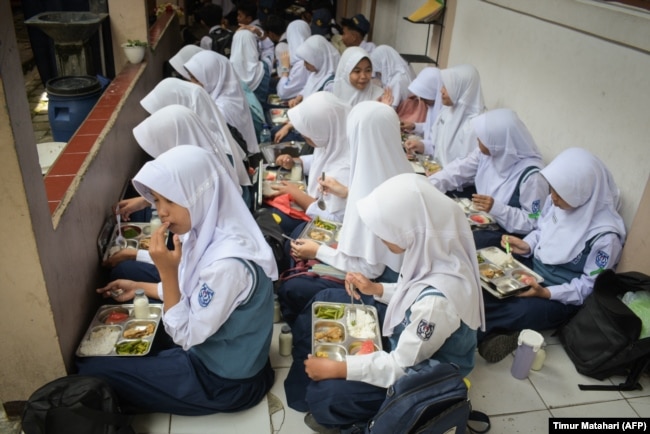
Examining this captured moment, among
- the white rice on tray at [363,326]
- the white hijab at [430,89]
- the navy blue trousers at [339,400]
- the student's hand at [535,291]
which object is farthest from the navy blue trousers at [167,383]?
the white hijab at [430,89]

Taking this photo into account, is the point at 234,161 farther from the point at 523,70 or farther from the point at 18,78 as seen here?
the point at 523,70

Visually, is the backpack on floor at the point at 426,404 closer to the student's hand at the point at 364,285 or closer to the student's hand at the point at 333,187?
the student's hand at the point at 364,285

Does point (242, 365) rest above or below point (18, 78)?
below

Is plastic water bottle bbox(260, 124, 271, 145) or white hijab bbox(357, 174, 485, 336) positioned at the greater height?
white hijab bbox(357, 174, 485, 336)

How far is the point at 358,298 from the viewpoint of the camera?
2.97 meters

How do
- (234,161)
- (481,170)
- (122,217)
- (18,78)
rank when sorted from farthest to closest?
1. (481,170)
2. (234,161)
3. (122,217)
4. (18,78)

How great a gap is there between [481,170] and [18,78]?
3551 mm

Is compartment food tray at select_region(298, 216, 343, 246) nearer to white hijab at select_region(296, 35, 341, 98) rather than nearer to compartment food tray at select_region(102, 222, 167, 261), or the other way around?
compartment food tray at select_region(102, 222, 167, 261)

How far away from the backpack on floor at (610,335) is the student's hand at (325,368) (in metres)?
1.63

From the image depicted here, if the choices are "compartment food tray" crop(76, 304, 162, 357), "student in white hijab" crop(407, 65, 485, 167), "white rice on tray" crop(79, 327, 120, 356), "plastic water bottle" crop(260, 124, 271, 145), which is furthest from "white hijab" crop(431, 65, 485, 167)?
"white rice on tray" crop(79, 327, 120, 356)

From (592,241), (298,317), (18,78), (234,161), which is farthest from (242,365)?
(592,241)

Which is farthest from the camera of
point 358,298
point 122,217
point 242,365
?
point 122,217

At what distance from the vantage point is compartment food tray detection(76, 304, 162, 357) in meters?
2.65

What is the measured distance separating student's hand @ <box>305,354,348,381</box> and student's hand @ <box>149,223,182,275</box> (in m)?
0.81
